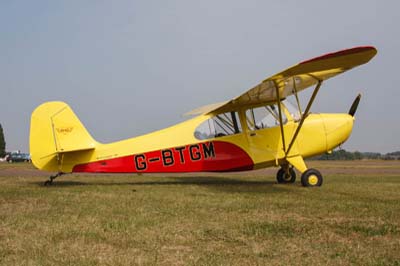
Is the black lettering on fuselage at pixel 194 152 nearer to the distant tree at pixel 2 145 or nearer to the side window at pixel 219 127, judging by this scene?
the side window at pixel 219 127

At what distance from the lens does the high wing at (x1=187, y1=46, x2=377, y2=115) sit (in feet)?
25.5

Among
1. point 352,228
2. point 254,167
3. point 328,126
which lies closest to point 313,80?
point 328,126

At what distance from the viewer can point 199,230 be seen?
15.8 feet

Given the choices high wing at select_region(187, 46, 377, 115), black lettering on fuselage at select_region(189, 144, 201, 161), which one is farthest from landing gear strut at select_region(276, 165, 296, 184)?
black lettering on fuselage at select_region(189, 144, 201, 161)

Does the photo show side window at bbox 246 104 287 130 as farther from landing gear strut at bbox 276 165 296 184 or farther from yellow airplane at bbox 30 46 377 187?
landing gear strut at bbox 276 165 296 184

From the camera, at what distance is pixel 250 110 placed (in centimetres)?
1108

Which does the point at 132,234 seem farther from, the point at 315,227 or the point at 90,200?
the point at 90,200

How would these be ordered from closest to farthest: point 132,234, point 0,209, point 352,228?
point 132,234
point 352,228
point 0,209

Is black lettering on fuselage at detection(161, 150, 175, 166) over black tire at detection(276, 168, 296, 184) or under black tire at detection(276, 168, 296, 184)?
over

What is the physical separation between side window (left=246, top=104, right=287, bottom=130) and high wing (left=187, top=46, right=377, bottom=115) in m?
0.20

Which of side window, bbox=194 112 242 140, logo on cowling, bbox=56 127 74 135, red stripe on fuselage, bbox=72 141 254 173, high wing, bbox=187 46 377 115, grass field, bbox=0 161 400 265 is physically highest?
high wing, bbox=187 46 377 115

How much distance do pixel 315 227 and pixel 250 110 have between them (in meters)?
6.36

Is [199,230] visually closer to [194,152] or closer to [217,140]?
[194,152]

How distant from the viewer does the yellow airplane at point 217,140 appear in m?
10.2
